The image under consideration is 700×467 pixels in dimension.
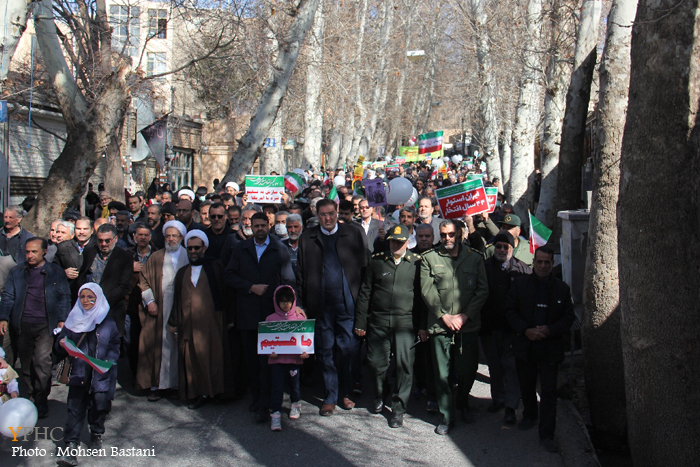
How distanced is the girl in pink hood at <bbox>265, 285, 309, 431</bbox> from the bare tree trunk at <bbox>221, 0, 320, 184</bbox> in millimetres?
7549

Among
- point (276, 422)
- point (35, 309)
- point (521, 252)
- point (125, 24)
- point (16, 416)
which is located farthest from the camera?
point (125, 24)

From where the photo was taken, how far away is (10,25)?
802 centimetres

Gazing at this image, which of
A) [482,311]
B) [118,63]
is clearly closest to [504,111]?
[118,63]

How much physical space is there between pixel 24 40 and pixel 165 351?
55.5ft

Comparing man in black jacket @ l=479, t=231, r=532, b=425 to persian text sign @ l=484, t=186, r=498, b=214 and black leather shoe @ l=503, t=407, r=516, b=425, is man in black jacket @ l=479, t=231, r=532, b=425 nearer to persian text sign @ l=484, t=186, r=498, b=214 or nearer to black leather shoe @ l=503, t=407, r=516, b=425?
black leather shoe @ l=503, t=407, r=516, b=425

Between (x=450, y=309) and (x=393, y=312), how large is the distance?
503mm

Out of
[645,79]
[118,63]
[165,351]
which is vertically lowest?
[165,351]

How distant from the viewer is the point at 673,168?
4664mm

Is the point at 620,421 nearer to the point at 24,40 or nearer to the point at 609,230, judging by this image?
the point at 609,230

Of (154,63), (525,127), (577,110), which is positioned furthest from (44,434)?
(154,63)

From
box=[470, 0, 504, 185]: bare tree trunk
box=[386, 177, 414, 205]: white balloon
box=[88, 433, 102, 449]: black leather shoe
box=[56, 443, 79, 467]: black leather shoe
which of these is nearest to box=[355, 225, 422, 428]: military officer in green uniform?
box=[88, 433, 102, 449]: black leather shoe

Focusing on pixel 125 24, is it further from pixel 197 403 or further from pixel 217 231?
pixel 197 403

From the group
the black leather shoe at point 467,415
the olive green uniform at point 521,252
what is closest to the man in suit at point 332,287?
the black leather shoe at point 467,415

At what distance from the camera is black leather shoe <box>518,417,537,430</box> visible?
5828mm
